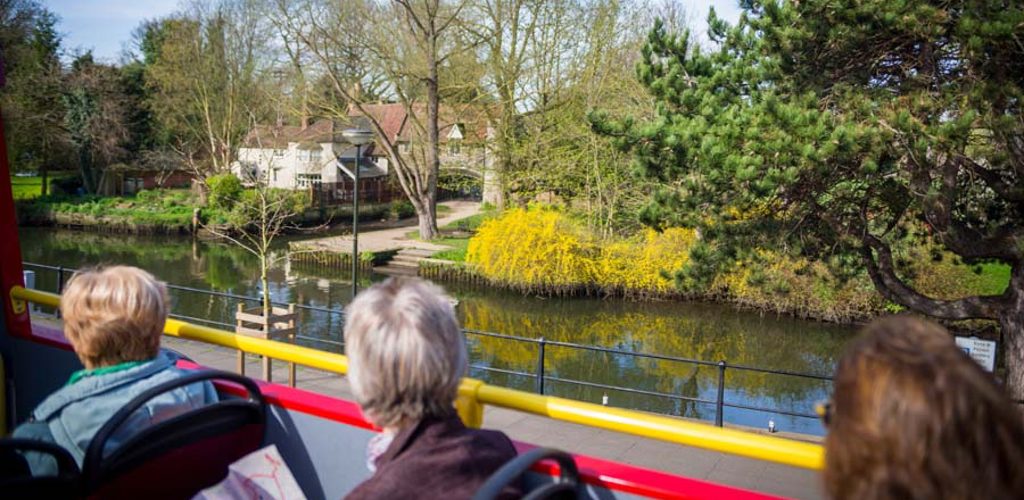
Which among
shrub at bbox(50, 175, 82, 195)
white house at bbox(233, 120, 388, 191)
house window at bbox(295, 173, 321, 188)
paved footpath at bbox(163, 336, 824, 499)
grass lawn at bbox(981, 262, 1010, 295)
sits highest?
white house at bbox(233, 120, 388, 191)

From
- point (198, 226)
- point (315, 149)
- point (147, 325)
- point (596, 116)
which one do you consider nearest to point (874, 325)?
point (147, 325)

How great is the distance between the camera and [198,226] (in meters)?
32.8

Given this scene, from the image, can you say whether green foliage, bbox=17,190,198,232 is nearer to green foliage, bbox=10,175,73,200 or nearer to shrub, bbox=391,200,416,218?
green foliage, bbox=10,175,73,200

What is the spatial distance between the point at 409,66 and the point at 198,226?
11.9 m

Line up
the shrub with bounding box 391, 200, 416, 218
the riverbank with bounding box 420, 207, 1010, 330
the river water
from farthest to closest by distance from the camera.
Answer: the shrub with bounding box 391, 200, 416, 218 < the riverbank with bounding box 420, 207, 1010, 330 < the river water

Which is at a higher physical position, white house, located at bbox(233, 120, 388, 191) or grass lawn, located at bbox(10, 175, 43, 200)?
white house, located at bbox(233, 120, 388, 191)

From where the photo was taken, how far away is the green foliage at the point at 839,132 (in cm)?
820

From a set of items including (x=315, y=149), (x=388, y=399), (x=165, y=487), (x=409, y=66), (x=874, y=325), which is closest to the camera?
(x=874, y=325)

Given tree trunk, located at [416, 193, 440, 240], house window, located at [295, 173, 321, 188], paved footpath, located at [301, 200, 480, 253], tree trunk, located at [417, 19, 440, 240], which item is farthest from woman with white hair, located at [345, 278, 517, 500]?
house window, located at [295, 173, 321, 188]

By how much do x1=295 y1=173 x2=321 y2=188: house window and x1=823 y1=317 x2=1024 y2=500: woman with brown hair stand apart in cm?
3752

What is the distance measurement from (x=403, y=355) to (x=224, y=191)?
33011 mm

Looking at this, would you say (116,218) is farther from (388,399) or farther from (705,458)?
→ (388,399)

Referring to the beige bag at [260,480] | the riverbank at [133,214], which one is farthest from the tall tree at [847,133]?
the riverbank at [133,214]

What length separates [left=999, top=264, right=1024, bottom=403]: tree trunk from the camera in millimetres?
9295
